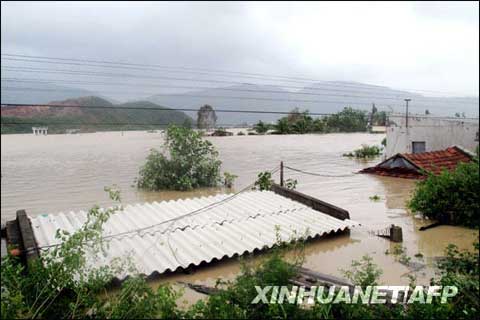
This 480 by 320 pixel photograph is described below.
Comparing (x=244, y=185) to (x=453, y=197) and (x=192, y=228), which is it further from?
(x=453, y=197)

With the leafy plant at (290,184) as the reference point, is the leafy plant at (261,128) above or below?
above

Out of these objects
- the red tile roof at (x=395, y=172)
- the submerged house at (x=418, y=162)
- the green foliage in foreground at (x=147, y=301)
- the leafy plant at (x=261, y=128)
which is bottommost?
the green foliage in foreground at (x=147, y=301)

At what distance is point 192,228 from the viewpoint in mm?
6500

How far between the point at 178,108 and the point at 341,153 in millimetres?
11150

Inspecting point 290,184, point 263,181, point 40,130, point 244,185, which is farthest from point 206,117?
point 244,185

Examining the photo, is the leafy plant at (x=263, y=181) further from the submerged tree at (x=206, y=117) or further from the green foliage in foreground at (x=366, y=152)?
the green foliage in foreground at (x=366, y=152)

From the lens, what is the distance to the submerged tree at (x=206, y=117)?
22.4ft

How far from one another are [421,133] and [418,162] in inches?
115

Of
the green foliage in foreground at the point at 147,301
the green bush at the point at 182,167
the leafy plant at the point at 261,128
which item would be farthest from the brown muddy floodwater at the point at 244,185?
the green foliage in foreground at the point at 147,301

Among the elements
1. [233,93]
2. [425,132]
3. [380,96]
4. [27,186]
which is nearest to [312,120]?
[380,96]

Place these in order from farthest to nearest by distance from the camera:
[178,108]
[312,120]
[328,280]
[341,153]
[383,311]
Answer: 1. [341,153]
2. [312,120]
3. [178,108]
4. [328,280]
5. [383,311]

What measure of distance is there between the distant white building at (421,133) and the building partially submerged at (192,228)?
33.6 ft

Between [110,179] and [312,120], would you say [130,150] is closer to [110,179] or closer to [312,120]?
[110,179]

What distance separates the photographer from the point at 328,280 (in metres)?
4.77
